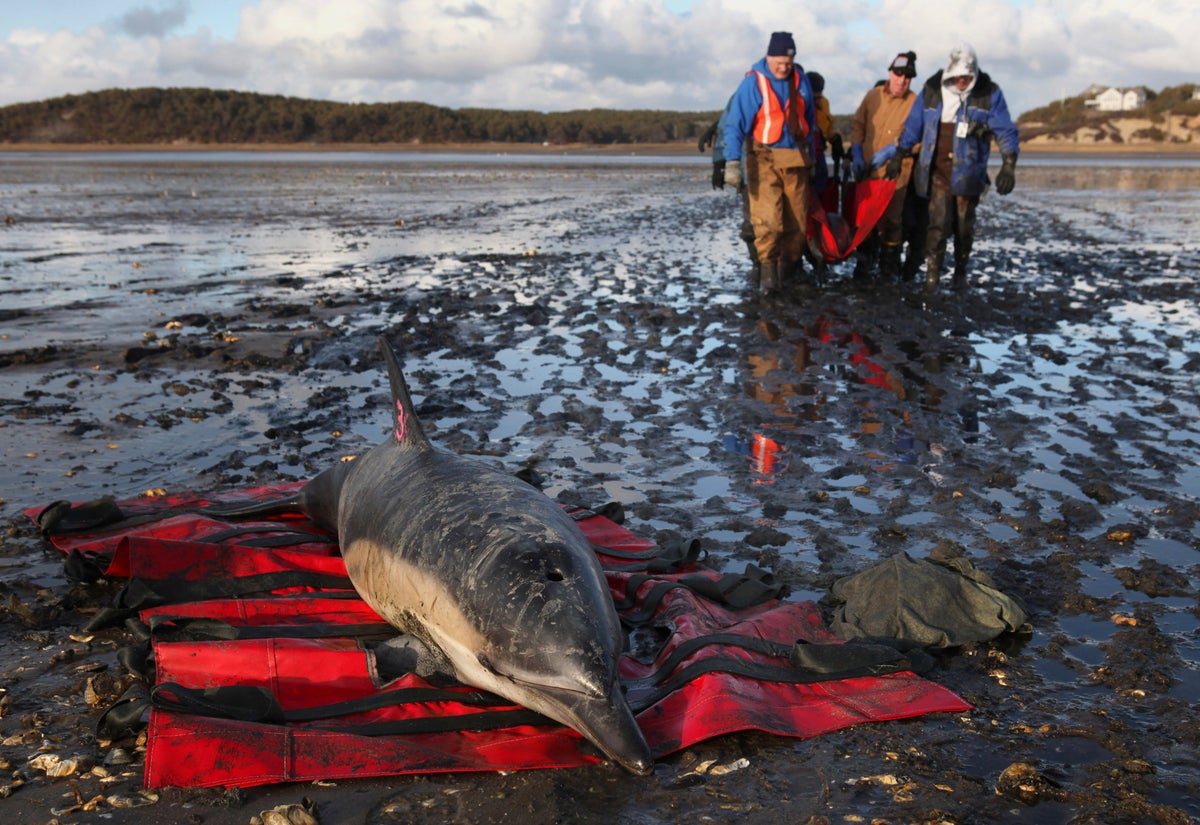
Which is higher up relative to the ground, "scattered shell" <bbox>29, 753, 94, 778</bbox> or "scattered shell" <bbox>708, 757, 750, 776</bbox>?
"scattered shell" <bbox>29, 753, 94, 778</bbox>

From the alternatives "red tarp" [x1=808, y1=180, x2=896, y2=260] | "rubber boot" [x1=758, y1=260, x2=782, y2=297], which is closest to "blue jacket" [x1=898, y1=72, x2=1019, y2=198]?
"red tarp" [x1=808, y1=180, x2=896, y2=260]

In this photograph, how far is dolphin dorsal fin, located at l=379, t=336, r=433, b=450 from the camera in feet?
15.6

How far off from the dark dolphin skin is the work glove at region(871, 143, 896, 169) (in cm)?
948

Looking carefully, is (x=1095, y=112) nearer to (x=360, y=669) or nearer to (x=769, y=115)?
(x=769, y=115)

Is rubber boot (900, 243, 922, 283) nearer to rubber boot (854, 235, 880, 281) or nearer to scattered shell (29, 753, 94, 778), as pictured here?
rubber boot (854, 235, 880, 281)

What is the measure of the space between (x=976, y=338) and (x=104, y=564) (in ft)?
27.3

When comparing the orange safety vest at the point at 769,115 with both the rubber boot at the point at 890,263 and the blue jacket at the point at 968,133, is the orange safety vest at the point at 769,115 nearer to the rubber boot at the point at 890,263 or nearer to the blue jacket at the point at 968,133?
the blue jacket at the point at 968,133

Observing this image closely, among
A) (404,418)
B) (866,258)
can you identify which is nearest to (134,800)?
(404,418)

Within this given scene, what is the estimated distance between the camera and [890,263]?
44.3 ft

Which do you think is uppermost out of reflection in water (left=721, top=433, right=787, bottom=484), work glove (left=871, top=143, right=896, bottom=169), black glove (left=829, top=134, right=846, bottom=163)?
black glove (left=829, top=134, right=846, bottom=163)

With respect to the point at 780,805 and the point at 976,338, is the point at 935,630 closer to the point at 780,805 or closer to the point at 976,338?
the point at 780,805

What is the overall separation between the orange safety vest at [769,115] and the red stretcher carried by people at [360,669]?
7702mm

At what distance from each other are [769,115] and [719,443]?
6.02m

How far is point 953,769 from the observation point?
10.8 ft
